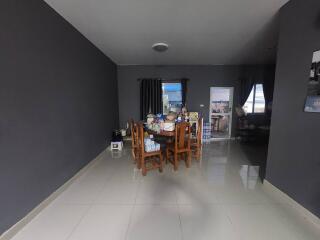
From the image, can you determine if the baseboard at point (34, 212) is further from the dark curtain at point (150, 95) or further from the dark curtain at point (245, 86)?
the dark curtain at point (245, 86)

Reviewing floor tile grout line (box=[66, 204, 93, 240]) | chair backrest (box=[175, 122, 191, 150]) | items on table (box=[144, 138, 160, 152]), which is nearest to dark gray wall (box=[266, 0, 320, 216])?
chair backrest (box=[175, 122, 191, 150])

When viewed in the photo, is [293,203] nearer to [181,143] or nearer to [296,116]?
[296,116]

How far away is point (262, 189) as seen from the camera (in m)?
2.39

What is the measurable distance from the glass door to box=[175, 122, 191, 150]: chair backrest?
2535 mm

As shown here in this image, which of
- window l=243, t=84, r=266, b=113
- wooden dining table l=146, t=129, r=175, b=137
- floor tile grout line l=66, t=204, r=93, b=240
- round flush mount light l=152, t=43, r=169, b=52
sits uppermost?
round flush mount light l=152, t=43, r=169, b=52

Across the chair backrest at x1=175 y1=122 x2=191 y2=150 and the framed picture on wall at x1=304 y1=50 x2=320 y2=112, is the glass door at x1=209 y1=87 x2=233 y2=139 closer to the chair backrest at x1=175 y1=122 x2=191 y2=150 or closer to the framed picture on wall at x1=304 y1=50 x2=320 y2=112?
the chair backrest at x1=175 y1=122 x2=191 y2=150

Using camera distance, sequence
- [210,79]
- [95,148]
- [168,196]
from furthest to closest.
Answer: [210,79], [95,148], [168,196]

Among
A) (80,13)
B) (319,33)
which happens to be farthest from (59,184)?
(319,33)

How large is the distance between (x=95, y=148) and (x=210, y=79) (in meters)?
4.06

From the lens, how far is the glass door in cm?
532

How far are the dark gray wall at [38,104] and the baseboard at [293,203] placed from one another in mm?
3075

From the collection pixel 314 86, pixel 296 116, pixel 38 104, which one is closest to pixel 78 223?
pixel 38 104

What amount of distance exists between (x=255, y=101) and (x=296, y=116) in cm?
369

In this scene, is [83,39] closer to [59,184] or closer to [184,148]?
[59,184]
